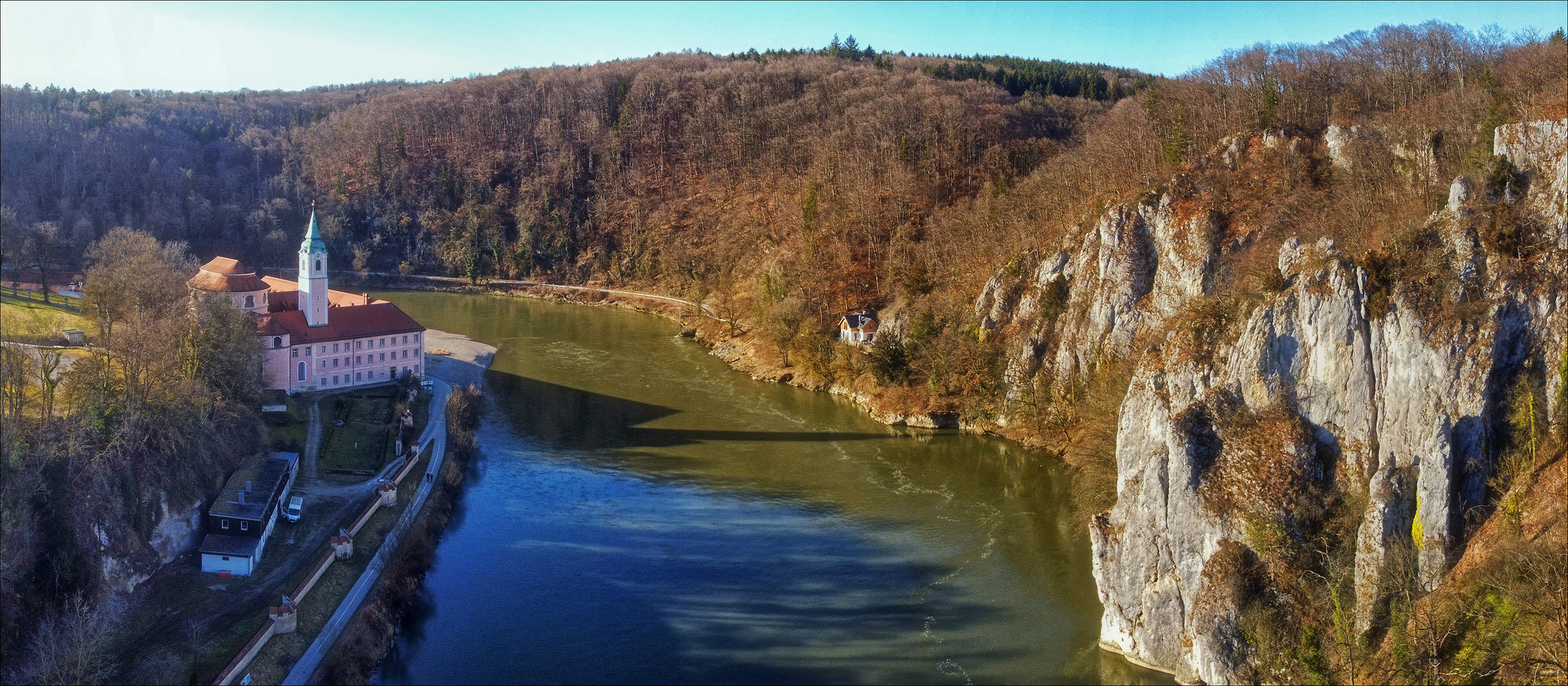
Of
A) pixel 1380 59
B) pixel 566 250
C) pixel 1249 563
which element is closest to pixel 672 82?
pixel 566 250

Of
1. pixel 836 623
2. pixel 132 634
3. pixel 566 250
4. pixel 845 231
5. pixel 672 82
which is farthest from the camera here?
pixel 672 82

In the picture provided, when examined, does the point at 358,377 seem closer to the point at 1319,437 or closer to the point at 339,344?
the point at 339,344

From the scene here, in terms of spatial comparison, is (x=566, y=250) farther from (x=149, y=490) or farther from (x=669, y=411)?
(x=149, y=490)

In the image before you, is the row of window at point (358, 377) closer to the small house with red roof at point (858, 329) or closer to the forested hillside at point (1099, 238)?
the forested hillside at point (1099, 238)

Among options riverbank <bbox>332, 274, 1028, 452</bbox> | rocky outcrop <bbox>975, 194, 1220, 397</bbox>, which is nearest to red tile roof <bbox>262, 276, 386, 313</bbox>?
riverbank <bbox>332, 274, 1028, 452</bbox>

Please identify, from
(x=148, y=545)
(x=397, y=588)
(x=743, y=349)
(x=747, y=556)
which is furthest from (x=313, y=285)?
(x=747, y=556)

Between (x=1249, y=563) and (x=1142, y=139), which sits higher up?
(x=1142, y=139)

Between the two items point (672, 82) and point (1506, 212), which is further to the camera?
point (672, 82)

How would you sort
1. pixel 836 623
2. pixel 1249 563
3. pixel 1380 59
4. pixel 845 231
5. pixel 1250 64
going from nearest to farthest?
pixel 1249 563
pixel 836 623
pixel 1380 59
pixel 1250 64
pixel 845 231
